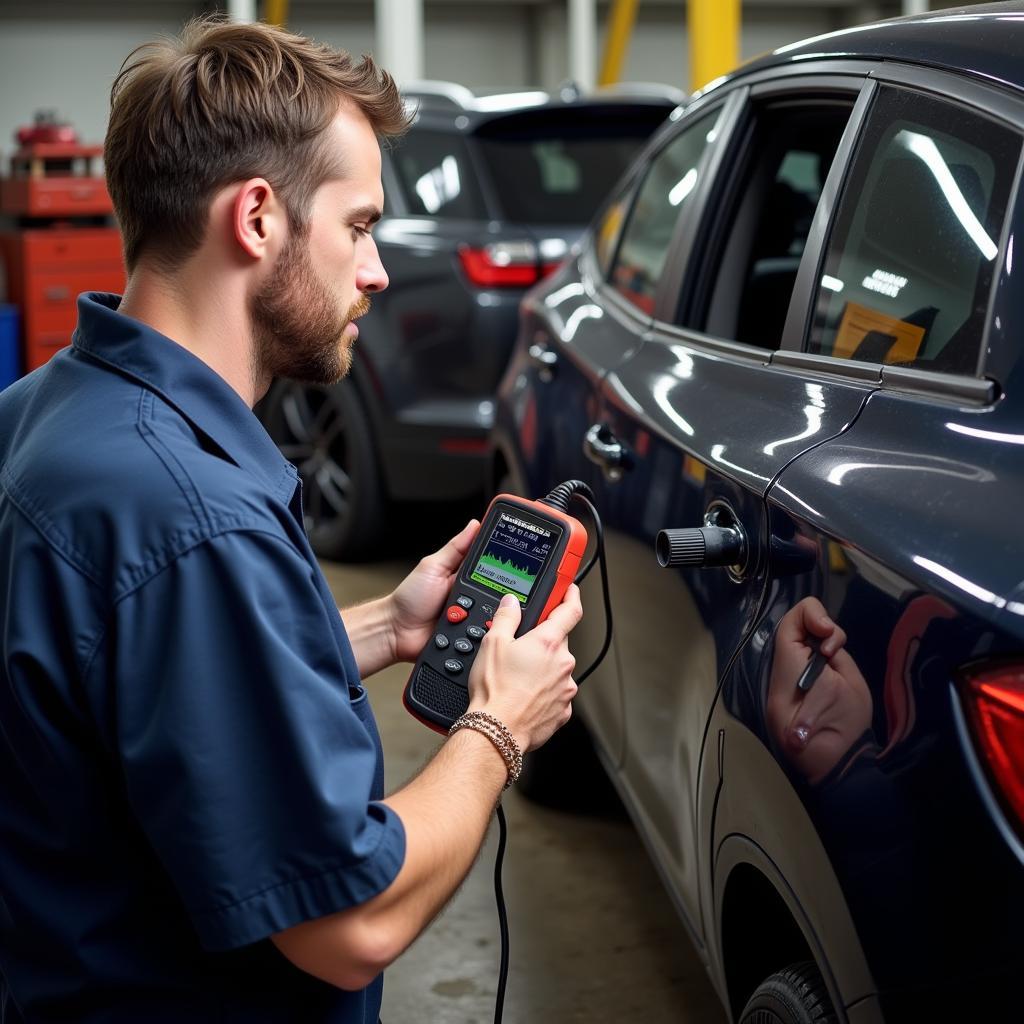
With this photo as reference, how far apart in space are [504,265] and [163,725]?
323cm

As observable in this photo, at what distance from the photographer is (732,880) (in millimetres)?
1600

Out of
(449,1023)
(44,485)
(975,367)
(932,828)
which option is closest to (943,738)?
(932,828)

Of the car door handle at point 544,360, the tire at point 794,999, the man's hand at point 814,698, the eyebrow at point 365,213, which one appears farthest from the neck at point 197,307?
the car door handle at point 544,360

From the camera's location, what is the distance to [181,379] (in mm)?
1223

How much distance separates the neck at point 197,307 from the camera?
1.27m

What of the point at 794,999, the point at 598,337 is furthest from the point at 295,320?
the point at 598,337

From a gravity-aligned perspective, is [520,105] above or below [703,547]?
above

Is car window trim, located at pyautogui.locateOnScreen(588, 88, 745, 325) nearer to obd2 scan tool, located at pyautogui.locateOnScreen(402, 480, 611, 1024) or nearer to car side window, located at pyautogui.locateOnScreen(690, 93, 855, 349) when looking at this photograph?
car side window, located at pyautogui.locateOnScreen(690, 93, 855, 349)

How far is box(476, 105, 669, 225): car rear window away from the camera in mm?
4332

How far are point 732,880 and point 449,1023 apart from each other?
36.1 inches

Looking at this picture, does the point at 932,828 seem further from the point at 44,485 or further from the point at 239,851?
the point at 44,485

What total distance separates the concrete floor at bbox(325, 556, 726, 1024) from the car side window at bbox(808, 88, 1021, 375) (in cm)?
124

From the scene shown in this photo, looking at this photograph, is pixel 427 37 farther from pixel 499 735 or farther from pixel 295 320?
pixel 499 735

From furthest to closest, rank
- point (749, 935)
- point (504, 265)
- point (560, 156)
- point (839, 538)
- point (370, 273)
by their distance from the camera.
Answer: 1. point (560, 156)
2. point (504, 265)
3. point (749, 935)
4. point (370, 273)
5. point (839, 538)
